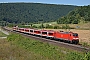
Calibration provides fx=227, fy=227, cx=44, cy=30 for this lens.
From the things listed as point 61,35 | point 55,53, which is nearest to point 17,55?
point 55,53

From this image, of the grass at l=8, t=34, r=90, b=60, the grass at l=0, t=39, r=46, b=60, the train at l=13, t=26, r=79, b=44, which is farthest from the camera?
the train at l=13, t=26, r=79, b=44

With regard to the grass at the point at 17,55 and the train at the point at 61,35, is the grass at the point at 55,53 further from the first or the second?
the train at the point at 61,35

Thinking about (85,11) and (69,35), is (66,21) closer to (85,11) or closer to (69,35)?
(85,11)

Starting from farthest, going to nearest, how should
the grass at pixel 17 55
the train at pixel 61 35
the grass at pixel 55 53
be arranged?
the train at pixel 61 35 → the grass at pixel 17 55 → the grass at pixel 55 53

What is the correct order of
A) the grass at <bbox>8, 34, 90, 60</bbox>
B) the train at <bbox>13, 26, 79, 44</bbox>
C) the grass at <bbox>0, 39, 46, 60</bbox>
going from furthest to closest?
the train at <bbox>13, 26, 79, 44</bbox>, the grass at <bbox>0, 39, 46, 60</bbox>, the grass at <bbox>8, 34, 90, 60</bbox>

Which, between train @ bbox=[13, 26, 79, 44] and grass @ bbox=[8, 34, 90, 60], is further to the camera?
train @ bbox=[13, 26, 79, 44]

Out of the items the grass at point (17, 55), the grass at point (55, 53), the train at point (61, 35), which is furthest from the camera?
the train at point (61, 35)

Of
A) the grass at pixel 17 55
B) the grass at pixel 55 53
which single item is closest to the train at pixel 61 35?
the grass at pixel 55 53

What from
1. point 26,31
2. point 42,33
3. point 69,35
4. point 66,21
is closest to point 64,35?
point 69,35

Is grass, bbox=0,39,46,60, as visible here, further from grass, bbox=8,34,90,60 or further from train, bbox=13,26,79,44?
train, bbox=13,26,79,44

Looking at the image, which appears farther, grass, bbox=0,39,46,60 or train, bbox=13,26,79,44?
train, bbox=13,26,79,44

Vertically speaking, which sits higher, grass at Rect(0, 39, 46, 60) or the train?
grass at Rect(0, 39, 46, 60)

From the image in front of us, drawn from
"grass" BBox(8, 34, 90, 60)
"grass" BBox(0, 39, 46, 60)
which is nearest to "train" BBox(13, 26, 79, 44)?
"grass" BBox(8, 34, 90, 60)

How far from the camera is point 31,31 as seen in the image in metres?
81.1
